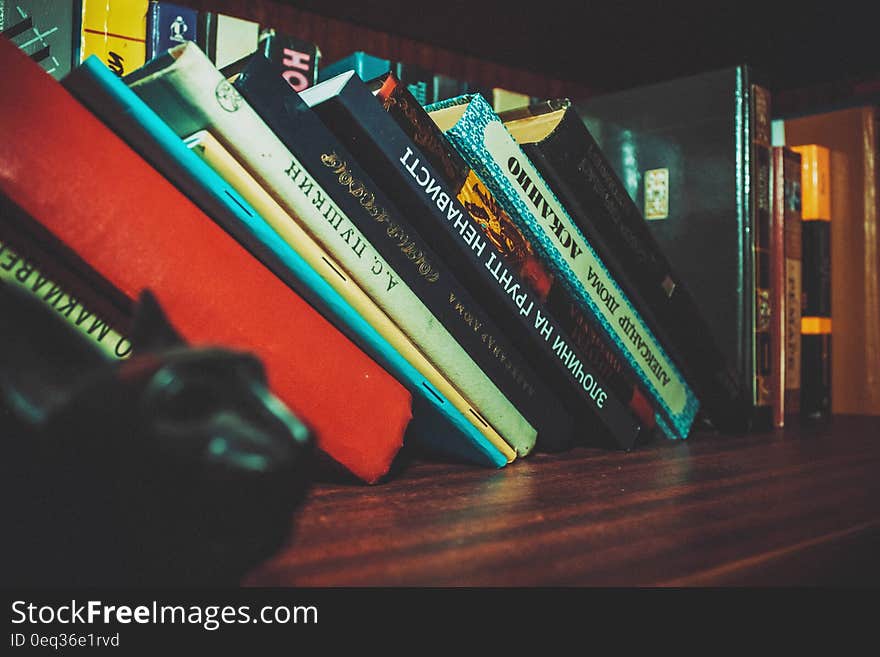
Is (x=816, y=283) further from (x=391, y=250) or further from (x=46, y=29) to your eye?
(x=46, y=29)

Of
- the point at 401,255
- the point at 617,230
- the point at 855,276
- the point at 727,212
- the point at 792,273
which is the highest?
the point at 401,255

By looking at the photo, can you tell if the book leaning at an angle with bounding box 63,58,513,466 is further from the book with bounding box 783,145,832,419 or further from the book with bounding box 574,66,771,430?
the book with bounding box 783,145,832,419

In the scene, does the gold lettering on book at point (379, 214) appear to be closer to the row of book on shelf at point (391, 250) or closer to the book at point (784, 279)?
the row of book on shelf at point (391, 250)

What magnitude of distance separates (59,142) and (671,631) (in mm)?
386

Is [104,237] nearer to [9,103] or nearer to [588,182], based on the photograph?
[9,103]

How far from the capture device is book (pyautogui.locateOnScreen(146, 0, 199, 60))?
2.35 ft

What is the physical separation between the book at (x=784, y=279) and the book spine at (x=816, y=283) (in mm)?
33

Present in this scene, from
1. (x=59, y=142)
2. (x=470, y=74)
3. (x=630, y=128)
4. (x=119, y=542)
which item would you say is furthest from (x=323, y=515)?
(x=470, y=74)

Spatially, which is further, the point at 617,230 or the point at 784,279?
the point at 784,279

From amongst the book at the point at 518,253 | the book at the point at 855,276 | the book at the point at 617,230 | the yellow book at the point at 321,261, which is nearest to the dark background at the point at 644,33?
the book at the point at 855,276

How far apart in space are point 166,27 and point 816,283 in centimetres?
84

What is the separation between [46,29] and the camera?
69 cm

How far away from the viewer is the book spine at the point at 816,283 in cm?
92

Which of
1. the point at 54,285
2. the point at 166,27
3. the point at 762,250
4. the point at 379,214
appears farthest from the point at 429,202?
the point at 762,250
